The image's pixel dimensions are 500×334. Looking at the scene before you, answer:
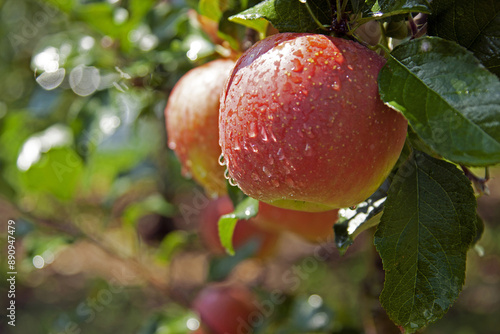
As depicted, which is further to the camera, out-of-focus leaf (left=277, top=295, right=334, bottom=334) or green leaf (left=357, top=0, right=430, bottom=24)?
out-of-focus leaf (left=277, top=295, right=334, bottom=334)

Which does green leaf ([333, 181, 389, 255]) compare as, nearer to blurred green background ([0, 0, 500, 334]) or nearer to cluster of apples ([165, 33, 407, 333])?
cluster of apples ([165, 33, 407, 333])

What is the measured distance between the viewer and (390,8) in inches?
19.3

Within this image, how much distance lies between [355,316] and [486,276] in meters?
1.93

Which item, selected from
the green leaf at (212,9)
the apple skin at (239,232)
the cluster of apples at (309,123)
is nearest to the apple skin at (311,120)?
the cluster of apples at (309,123)

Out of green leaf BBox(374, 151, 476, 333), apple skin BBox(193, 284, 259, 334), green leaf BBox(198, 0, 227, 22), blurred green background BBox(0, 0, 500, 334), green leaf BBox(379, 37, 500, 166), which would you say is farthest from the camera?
apple skin BBox(193, 284, 259, 334)

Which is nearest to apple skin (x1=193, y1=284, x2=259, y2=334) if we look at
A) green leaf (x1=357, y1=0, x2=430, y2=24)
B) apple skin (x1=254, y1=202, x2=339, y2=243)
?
apple skin (x1=254, y1=202, x2=339, y2=243)

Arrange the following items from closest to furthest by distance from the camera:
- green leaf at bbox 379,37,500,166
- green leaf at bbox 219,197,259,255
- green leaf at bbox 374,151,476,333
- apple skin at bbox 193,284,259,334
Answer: green leaf at bbox 379,37,500,166
green leaf at bbox 374,151,476,333
green leaf at bbox 219,197,259,255
apple skin at bbox 193,284,259,334

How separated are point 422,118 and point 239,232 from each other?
1097mm

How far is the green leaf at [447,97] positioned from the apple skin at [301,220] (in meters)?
0.45

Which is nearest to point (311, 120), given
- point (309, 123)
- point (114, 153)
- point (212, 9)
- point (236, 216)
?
point (309, 123)

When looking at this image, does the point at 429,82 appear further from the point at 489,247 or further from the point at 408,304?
the point at 489,247

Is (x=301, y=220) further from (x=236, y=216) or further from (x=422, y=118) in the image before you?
(x=422, y=118)

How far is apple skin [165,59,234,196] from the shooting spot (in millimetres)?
730

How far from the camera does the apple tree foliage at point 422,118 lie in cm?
45
